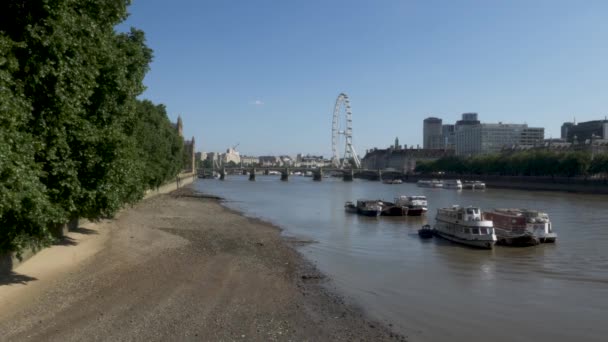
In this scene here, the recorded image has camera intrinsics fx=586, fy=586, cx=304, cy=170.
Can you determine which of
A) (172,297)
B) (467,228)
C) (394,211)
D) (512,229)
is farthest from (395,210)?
(172,297)

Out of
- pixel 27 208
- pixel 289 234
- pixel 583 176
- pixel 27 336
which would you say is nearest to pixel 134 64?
pixel 27 208

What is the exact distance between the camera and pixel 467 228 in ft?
115

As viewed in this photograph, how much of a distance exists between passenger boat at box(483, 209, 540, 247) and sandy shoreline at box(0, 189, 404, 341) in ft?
47.9

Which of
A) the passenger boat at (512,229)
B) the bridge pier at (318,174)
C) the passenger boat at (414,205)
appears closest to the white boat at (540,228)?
the passenger boat at (512,229)

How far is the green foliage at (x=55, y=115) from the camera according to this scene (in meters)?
12.8

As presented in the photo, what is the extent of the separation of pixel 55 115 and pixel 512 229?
2986cm

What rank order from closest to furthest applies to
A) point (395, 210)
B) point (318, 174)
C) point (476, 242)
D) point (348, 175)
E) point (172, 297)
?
point (172, 297) → point (476, 242) → point (395, 210) → point (348, 175) → point (318, 174)

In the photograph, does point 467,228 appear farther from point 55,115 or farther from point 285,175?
point 285,175

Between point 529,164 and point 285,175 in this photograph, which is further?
point 285,175

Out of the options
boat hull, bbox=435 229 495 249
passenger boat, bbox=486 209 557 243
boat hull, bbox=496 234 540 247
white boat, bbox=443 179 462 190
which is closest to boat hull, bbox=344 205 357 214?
passenger boat, bbox=486 209 557 243

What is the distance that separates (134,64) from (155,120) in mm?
34250

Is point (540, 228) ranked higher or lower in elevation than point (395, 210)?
higher

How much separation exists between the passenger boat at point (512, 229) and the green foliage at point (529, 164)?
77.3m

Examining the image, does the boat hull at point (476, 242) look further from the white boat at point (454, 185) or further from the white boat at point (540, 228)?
the white boat at point (454, 185)
